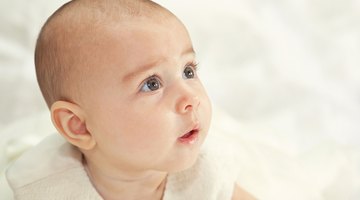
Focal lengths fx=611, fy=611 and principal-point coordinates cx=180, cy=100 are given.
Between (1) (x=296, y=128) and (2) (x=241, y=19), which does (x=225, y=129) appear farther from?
(2) (x=241, y=19)

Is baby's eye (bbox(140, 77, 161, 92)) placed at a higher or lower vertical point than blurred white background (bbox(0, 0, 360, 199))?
higher

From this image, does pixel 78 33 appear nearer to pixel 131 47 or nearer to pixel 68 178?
pixel 131 47

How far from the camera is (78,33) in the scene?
2.84 ft

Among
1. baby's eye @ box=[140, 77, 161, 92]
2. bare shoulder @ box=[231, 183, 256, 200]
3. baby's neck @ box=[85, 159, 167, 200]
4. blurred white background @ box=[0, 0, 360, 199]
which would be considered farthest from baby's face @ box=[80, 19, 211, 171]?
blurred white background @ box=[0, 0, 360, 199]

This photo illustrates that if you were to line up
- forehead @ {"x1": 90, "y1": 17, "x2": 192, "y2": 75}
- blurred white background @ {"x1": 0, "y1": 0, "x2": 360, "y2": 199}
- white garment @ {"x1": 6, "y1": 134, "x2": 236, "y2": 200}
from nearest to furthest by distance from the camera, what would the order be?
forehead @ {"x1": 90, "y1": 17, "x2": 192, "y2": 75} → white garment @ {"x1": 6, "y1": 134, "x2": 236, "y2": 200} → blurred white background @ {"x1": 0, "y1": 0, "x2": 360, "y2": 199}

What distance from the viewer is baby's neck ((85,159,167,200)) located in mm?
1012

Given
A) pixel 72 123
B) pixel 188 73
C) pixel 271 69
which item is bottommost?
pixel 271 69

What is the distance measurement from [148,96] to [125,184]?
206 mm

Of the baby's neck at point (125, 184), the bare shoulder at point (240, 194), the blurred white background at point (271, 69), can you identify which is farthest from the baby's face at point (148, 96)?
the blurred white background at point (271, 69)

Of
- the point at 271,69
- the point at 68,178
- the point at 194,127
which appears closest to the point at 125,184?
the point at 68,178

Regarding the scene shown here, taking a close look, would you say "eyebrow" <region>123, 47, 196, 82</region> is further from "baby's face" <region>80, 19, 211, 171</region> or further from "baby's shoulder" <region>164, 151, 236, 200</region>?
"baby's shoulder" <region>164, 151, 236, 200</region>

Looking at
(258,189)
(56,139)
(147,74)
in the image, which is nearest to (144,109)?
(147,74)

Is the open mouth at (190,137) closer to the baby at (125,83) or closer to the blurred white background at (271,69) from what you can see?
the baby at (125,83)

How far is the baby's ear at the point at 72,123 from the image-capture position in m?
0.91
